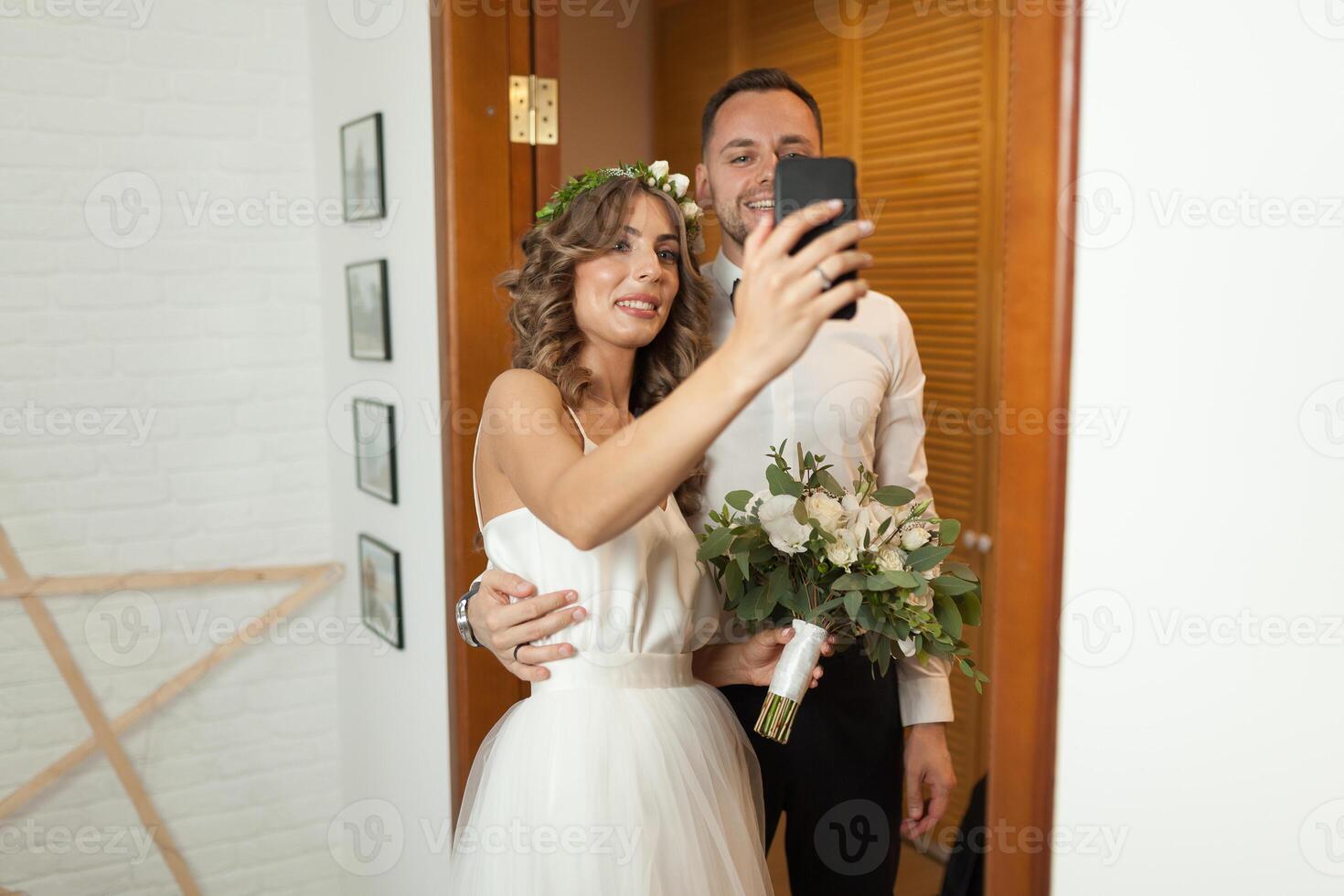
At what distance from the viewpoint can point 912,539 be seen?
160cm

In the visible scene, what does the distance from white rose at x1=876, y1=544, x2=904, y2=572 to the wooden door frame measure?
16.5 inches

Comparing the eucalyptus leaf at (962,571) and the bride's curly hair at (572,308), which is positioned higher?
the bride's curly hair at (572,308)

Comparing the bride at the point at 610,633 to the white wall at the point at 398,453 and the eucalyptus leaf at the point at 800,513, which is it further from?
the white wall at the point at 398,453

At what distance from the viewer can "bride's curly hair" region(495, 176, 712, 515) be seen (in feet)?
5.58

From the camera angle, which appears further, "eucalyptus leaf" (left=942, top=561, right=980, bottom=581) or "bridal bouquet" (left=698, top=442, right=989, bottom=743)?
"eucalyptus leaf" (left=942, top=561, right=980, bottom=581)

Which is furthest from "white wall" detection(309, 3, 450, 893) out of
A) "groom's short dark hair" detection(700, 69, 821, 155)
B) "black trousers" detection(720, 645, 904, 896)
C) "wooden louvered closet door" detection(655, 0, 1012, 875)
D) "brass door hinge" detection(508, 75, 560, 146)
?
"wooden louvered closet door" detection(655, 0, 1012, 875)

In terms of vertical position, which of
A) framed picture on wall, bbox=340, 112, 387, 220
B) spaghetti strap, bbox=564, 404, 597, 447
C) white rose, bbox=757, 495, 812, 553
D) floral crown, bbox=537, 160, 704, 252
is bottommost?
white rose, bbox=757, 495, 812, 553

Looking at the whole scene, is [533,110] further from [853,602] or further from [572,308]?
[853,602]

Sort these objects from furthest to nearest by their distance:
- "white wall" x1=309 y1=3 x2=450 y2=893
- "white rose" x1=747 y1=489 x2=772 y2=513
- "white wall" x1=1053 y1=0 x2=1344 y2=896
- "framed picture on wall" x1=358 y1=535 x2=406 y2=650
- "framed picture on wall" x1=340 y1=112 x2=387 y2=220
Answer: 1. "framed picture on wall" x1=358 y1=535 x2=406 y2=650
2. "framed picture on wall" x1=340 y1=112 x2=387 y2=220
3. "white wall" x1=309 y1=3 x2=450 y2=893
4. "white rose" x1=747 y1=489 x2=772 y2=513
5. "white wall" x1=1053 y1=0 x2=1344 y2=896

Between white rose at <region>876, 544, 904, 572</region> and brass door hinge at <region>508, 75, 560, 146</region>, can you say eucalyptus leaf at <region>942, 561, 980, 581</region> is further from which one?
brass door hinge at <region>508, 75, 560, 146</region>

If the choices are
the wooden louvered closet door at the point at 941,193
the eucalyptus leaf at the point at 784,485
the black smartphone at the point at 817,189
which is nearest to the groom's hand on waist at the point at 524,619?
the eucalyptus leaf at the point at 784,485

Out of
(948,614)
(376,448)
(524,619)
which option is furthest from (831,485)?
(376,448)

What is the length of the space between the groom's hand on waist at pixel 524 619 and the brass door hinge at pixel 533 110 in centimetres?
97

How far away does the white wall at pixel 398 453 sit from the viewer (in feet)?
7.48
